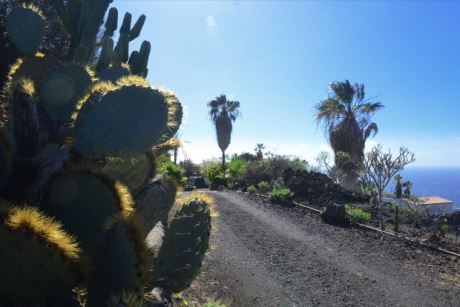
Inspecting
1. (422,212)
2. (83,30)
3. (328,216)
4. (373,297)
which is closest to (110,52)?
(83,30)

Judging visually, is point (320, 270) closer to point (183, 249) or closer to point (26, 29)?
point (183, 249)

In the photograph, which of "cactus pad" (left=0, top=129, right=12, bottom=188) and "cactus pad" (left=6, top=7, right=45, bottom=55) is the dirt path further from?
"cactus pad" (left=6, top=7, right=45, bottom=55)

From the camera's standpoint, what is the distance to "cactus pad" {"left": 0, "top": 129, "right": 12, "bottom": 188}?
2.33 metres

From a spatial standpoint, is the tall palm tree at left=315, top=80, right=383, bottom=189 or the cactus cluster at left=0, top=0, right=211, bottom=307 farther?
the tall palm tree at left=315, top=80, right=383, bottom=189

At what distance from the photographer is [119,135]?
2.39 metres

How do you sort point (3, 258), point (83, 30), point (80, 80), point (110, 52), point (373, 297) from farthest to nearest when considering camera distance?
point (83, 30)
point (110, 52)
point (373, 297)
point (80, 80)
point (3, 258)

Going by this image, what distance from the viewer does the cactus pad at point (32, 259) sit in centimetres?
169

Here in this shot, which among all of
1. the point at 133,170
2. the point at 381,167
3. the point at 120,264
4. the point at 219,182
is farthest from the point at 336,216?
the point at 219,182

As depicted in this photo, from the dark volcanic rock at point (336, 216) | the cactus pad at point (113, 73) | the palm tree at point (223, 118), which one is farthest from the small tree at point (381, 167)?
the palm tree at point (223, 118)

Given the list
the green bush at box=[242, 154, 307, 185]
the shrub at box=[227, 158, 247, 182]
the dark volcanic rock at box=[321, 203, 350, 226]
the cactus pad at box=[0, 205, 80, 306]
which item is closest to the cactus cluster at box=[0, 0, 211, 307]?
the cactus pad at box=[0, 205, 80, 306]

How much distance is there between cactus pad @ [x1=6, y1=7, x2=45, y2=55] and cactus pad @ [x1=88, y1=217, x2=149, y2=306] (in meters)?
3.48

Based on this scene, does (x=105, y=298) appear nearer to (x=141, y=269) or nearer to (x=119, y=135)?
(x=141, y=269)

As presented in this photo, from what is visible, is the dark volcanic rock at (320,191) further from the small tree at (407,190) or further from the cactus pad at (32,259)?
the cactus pad at (32,259)

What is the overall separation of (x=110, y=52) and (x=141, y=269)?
5.10m
